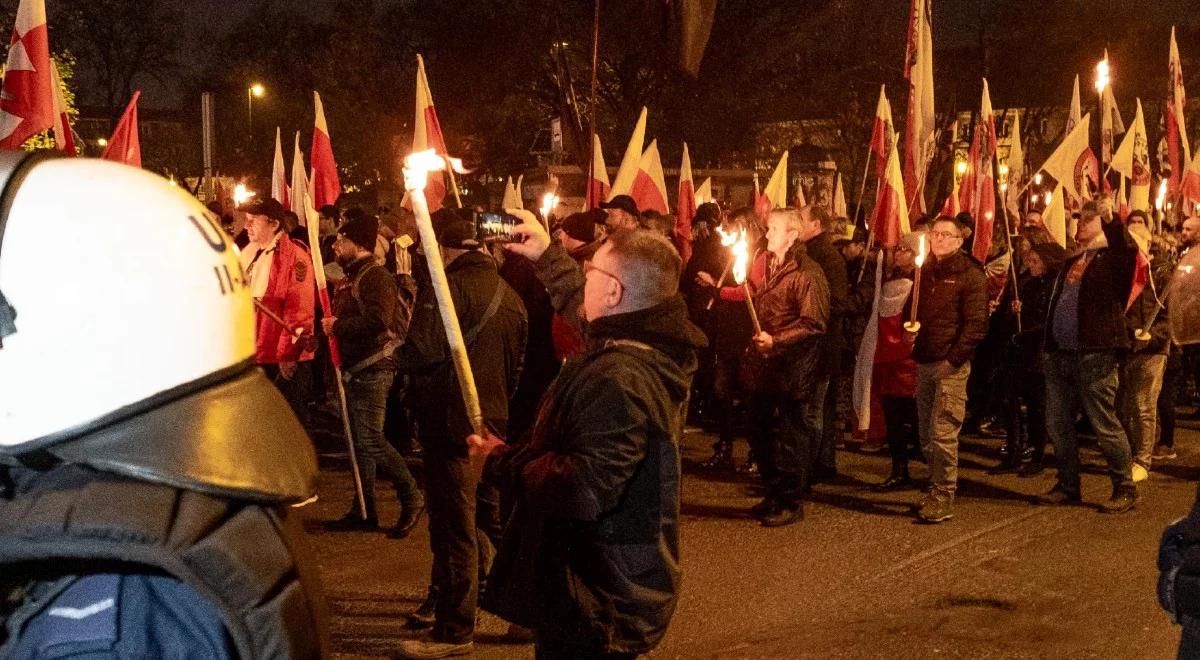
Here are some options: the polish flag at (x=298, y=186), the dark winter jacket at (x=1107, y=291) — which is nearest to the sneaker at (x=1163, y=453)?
the dark winter jacket at (x=1107, y=291)

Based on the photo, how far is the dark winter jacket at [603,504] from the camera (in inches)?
128

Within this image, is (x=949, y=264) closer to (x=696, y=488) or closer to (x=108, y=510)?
(x=696, y=488)

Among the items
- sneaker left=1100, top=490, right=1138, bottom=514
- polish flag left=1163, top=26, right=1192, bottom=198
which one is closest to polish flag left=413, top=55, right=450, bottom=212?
sneaker left=1100, top=490, right=1138, bottom=514

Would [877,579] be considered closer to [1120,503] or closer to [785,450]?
[785,450]

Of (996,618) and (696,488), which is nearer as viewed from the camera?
(996,618)

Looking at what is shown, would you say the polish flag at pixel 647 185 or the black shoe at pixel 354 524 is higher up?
the polish flag at pixel 647 185

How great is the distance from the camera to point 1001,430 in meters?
11.5

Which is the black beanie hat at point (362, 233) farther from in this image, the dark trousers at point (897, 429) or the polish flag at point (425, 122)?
the dark trousers at point (897, 429)

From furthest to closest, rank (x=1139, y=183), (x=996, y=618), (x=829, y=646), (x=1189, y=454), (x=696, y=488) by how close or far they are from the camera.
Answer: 1. (x=1139, y=183)
2. (x=1189, y=454)
3. (x=696, y=488)
4. (x=996, y=618)
5. (x=829, y=646)

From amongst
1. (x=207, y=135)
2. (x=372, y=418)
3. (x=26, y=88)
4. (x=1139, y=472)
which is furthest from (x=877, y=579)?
(x=207, y=135)

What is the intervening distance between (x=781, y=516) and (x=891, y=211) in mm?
2931

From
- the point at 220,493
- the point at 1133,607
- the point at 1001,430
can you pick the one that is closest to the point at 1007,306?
the point at 1001,430

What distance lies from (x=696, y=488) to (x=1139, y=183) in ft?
26.2

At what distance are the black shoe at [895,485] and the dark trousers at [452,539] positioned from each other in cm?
434
